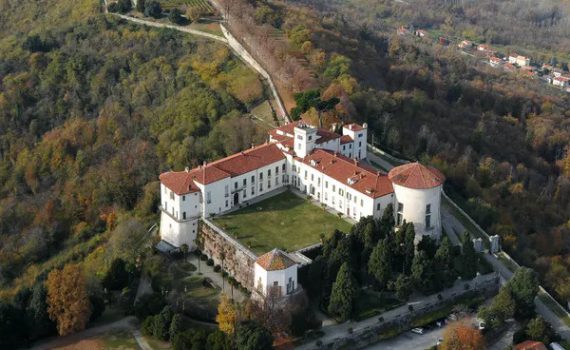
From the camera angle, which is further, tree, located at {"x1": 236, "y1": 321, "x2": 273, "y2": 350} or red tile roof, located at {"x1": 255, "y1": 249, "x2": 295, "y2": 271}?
red tile roof, located at {"x1": 255, "y1": 249, "x2": 295, "y2": 271}

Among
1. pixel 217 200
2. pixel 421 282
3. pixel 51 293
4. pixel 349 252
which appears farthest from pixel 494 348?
pixel 51 293

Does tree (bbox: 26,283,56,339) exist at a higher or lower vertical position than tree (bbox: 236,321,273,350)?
lower

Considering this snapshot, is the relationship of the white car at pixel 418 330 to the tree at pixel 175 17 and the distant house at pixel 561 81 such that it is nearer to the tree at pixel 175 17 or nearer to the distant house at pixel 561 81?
the tree at pixel 175 17

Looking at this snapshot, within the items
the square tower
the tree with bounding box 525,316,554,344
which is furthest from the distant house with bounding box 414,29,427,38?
the tree with bounding box 525,316,554,344

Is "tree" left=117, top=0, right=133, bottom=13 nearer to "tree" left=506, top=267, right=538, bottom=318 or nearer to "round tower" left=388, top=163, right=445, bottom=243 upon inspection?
"round tower" left=388, top=163, right=445, bottom=243

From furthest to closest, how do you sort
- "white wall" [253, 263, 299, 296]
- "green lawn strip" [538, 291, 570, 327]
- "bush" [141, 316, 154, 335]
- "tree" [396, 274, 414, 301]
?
"green lawn strip" [538, 291, 570, 327] < "tree" [396, 274, 414, 301] < "white wall" [253, 263, 299, 296] < "bush" [141, 316, 154, 335]

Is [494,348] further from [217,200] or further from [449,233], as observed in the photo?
[217,200]

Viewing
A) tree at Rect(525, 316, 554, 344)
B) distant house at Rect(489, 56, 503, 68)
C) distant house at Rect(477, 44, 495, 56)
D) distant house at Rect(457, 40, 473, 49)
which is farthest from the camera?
distant house at Rect(457, 40, 473, 49)
